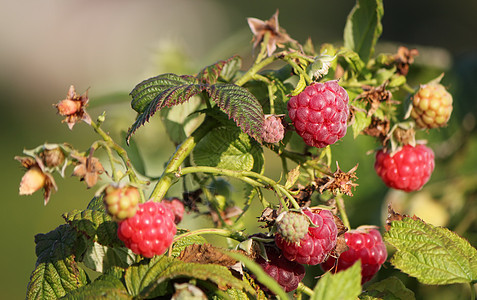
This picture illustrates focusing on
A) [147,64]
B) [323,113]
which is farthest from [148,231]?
[147,64]

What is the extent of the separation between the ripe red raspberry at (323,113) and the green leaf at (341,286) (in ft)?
0.70

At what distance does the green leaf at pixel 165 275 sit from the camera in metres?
0.63

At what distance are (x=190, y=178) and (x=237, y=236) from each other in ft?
0.71

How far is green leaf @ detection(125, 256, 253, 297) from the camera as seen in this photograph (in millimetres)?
629

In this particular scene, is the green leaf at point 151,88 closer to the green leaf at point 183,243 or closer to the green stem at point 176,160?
the green stem at point 176,160

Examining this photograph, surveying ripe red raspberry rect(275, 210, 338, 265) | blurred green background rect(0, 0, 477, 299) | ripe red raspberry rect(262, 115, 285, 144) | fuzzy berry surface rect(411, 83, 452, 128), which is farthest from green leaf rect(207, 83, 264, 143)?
fuzzy berry surface rect(411, 83, 452, 128)

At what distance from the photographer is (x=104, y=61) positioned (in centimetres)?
934

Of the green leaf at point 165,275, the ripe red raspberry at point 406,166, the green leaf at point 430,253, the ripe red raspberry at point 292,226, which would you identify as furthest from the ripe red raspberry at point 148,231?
the ripe red raspberry at point 406,166

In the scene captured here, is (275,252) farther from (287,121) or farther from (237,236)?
(287,121)

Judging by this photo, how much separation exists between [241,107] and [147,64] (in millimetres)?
1227

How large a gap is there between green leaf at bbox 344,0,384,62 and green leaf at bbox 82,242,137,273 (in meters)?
0.54

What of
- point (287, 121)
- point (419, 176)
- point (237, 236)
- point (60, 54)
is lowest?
point (419, 176)

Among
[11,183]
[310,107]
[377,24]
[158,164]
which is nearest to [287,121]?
[310,107]

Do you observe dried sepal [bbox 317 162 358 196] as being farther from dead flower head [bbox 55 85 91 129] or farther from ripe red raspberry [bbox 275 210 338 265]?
dead flower head [bbox 55 85 91 129]
